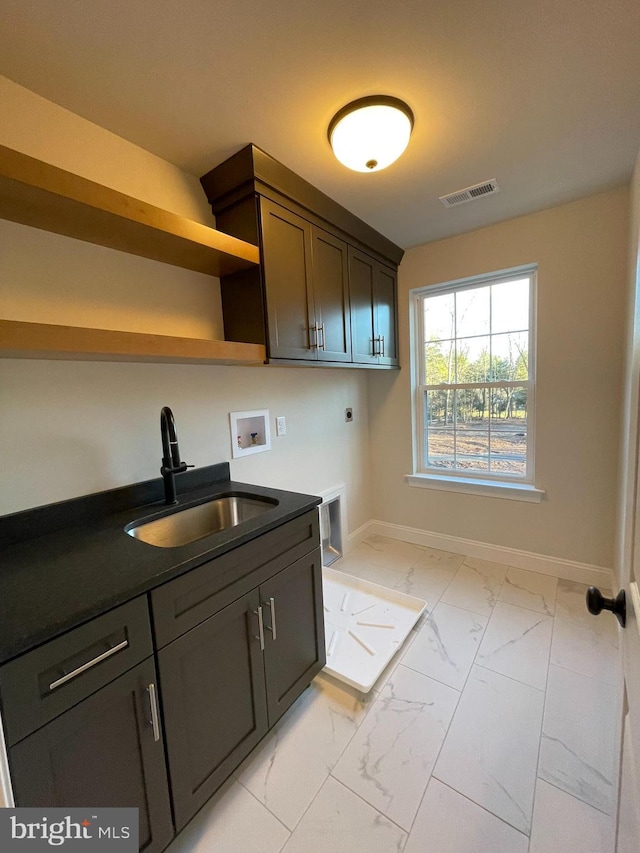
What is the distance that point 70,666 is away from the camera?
2.56ft

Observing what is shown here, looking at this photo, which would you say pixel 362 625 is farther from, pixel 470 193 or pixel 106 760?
pixel 470 193

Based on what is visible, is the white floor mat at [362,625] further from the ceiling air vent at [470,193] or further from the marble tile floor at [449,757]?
the ceiling air vent at [470,193]

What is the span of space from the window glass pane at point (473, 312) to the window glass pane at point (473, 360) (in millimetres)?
62

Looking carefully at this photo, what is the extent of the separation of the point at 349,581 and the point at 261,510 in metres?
1.15

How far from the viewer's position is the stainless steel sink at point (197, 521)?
1407 mm

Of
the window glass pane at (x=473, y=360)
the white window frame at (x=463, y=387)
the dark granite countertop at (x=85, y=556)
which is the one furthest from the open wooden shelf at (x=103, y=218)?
the window glass pane at (x=473, y=360)

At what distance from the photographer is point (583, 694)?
1.49 meters

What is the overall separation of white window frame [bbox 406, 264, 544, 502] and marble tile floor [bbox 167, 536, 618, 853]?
2.86 ft

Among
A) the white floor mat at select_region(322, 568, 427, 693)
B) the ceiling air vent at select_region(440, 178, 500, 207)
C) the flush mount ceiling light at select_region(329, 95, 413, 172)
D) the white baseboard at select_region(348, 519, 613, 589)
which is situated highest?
the ceiling air vent at select_region(440, 178, 500, 207)

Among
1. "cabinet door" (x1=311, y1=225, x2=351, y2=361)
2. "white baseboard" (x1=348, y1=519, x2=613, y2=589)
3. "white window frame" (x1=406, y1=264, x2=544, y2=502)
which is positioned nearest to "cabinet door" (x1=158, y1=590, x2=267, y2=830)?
"cabinet door" (x1=311, y1=225, x2=351, y2=361)

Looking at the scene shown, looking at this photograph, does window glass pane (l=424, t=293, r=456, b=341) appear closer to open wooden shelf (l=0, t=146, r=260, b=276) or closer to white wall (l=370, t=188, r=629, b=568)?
→ white wall (l=370, t=188, r=629, b=568)

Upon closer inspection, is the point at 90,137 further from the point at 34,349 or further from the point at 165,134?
the point at 34,349

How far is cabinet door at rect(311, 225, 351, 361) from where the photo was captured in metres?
1.89

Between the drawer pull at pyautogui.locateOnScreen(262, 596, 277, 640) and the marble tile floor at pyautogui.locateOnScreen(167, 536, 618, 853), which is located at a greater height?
the drawer pull at pyautogui.locateOnScreen(262, 596, 277, 640)
